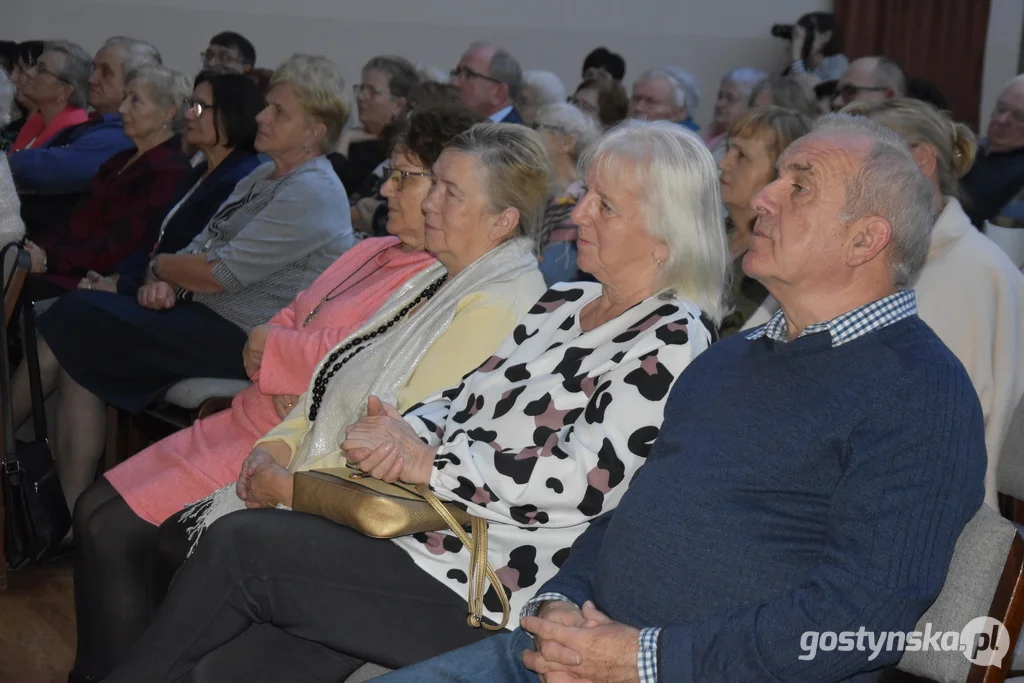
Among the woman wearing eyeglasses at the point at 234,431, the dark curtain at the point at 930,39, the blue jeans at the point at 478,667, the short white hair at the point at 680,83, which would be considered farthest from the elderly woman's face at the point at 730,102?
the blue jeans at the point at 478,667

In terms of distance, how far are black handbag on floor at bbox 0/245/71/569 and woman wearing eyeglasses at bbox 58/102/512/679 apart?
0.57 m

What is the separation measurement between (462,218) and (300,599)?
841 millimetres

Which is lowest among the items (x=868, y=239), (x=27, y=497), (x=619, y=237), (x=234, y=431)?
(x=27, y=497)

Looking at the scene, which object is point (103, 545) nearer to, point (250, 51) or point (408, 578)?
point (408, 578)

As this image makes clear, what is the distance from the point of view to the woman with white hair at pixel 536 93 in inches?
211

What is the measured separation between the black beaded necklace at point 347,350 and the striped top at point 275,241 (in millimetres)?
934

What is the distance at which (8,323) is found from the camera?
3.18 meters

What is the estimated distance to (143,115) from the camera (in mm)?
4020

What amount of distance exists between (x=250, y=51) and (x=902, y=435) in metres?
5.33

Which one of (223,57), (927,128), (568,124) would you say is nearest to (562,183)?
(568,124)

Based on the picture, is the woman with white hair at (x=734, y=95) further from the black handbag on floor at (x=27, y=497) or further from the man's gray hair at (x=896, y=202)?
the man's gray hair at (x=896, y=202)

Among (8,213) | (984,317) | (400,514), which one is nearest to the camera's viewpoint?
(400,514)

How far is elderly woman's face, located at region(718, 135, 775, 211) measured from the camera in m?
2.94

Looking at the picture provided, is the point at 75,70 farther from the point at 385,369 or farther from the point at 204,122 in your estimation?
the point at 385,369
